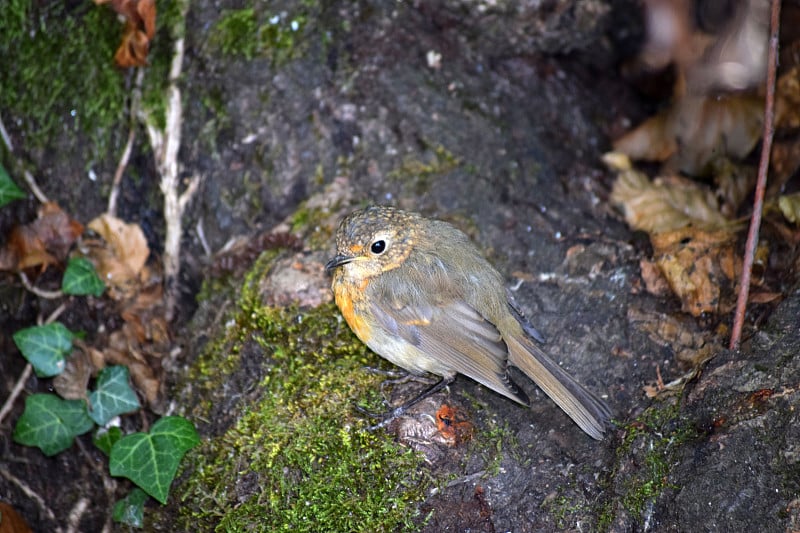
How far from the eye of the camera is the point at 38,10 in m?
4.48

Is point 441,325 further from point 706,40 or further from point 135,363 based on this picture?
point 706,40

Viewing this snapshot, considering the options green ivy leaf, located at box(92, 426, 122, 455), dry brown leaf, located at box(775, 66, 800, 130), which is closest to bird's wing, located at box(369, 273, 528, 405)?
green ivy leaf, located at box(92, 426, 122, 455)

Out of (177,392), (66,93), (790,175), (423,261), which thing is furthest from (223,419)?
(790,175)

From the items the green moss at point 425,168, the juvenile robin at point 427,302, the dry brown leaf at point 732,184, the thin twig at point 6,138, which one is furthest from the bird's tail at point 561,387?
the thin twig at point 6,138

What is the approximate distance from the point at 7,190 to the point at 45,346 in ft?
2.92

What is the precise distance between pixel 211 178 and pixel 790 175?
309 cm

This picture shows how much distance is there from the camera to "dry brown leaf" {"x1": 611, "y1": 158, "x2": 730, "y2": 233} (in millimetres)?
4375

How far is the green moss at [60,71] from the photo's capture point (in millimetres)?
4352

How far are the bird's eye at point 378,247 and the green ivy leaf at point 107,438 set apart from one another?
1.50m

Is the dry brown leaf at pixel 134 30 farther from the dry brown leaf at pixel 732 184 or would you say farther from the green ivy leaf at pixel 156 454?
the dry brown leaf at pixel 732 184

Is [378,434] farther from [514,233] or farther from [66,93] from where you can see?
[66,93]

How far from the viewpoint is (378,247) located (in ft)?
12.0

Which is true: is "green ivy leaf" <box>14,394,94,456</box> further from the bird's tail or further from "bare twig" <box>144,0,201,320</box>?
the bird's tail

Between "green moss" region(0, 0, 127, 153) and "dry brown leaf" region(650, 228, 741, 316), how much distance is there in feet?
9.92
